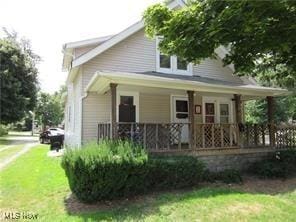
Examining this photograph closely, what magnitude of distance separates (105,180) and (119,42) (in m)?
7.60

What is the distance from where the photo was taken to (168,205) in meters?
8.33

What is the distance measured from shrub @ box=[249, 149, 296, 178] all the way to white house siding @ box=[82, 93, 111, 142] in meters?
6.52

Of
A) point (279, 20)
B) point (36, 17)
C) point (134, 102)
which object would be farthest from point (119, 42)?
point (279, 20)

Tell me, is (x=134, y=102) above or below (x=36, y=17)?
below

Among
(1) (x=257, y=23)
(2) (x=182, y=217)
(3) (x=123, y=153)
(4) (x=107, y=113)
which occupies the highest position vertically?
(1) (x=257, y=23)

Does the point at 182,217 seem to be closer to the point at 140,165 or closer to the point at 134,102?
the point at 140,165

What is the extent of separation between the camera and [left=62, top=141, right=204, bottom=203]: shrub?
846 cm

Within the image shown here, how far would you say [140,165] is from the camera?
29.8 feet

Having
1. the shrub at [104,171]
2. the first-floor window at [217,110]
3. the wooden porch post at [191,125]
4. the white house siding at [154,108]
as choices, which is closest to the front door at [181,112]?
the white house siding at [154,108]

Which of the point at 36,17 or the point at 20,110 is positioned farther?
the point at 20,110

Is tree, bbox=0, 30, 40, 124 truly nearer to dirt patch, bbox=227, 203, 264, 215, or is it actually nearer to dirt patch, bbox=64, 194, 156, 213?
dirt patch, bbox=64, 194, 156, 213

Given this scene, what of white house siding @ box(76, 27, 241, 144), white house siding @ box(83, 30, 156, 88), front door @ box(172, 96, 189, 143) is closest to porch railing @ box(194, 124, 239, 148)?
front door @ box(172, 96, 189, 143)

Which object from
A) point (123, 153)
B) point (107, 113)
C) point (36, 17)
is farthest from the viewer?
point (107, 113)

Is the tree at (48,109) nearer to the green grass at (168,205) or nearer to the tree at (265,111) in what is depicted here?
the tree at (265,111)
